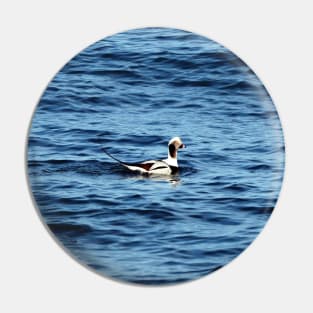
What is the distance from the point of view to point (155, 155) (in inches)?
199

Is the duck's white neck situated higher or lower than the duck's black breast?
higher

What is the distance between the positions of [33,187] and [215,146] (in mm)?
914

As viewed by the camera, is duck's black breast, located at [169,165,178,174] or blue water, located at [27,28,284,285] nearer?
blue water, located at [27,28,284,285]

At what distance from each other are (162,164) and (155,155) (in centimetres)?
7

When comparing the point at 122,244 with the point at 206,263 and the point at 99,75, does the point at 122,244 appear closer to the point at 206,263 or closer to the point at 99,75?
the point at 206,263

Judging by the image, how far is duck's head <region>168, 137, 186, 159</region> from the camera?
5.00 m

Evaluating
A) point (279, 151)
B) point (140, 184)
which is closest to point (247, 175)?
point (279, 151)

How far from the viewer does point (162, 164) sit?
16.4 ft

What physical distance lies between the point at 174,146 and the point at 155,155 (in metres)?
0.11

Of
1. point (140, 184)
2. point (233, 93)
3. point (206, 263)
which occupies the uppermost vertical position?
point (233, 93)

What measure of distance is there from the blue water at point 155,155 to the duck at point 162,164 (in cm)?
3

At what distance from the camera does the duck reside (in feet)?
16.4

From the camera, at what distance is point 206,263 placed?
490cm

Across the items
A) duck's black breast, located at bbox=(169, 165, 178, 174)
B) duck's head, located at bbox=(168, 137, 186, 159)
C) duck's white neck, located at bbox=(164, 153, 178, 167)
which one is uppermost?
duck's head, located at bbox=(168, 137, 186, 159)
